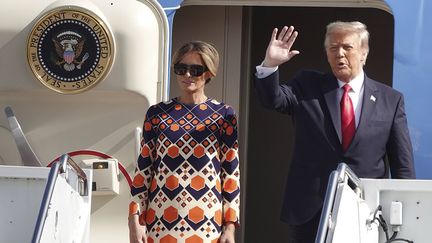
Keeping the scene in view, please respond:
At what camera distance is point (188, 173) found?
18.9 feet

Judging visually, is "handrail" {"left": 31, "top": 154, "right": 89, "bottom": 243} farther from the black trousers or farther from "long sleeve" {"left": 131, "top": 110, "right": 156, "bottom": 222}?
the black trousers

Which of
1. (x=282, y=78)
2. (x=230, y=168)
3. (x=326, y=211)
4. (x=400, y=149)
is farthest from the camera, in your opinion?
(x=282, y=78)

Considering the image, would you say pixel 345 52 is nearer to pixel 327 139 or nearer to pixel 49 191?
pixel 327 139

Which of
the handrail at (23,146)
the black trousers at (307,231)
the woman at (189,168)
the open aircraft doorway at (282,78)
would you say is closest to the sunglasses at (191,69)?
the woman at (189,168)

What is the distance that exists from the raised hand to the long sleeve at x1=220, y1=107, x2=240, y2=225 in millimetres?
442

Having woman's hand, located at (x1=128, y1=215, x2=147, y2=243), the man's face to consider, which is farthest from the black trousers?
woman's hand, located at (x1=128, y1=215, x2=147, y2=243)

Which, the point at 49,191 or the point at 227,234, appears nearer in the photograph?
the point at 49,191

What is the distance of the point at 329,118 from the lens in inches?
245

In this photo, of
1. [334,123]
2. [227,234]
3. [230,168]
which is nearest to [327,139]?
[334,123]

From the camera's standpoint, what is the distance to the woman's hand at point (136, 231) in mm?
5727

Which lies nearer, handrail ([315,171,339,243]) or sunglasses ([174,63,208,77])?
handrail ([315,171,339,243])

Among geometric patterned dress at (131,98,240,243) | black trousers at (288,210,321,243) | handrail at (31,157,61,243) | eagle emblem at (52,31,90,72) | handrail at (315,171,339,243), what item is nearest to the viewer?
handrail at (315,171,339,243)

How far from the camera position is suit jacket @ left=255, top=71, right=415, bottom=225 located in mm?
6143

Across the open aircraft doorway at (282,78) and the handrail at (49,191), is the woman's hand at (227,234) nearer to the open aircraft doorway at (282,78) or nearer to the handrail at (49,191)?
the handrail at (49,191)
